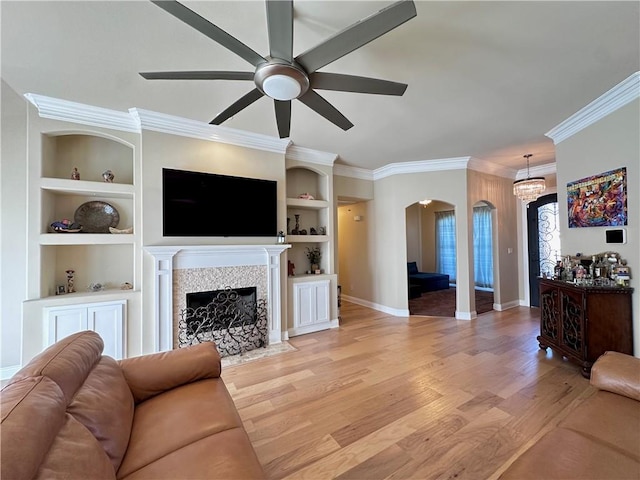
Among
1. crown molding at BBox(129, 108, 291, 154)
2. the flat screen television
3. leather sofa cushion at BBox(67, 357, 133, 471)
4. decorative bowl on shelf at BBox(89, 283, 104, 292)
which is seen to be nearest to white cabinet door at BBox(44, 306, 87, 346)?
decorative bowl on shelf at BBox(89, 283, 104, 292)

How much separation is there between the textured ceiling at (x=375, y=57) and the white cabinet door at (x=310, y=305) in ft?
7.61

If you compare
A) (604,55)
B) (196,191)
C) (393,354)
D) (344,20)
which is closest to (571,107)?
(604,55)

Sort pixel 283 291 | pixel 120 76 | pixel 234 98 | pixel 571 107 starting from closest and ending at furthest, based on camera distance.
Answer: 1. pixel 120 76
2. pixel 234 98
3. pixel 571 107
4. pixel 283 291

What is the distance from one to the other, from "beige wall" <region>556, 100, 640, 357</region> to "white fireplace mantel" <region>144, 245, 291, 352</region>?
11.9ft

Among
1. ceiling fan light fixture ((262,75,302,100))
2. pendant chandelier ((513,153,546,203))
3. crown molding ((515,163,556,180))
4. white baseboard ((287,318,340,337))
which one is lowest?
white baseboard ((287,318,340,337))

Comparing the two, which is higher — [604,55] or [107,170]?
[604,55]

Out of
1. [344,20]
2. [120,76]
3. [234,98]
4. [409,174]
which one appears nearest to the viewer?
[344,20]

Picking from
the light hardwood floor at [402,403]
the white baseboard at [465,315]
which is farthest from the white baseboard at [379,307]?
the light hardwood floor at [402,403]

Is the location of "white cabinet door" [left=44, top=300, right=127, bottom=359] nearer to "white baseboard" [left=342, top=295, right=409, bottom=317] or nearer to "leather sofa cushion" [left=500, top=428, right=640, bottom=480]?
"leather sofa cushion" [left=500, top=428, right=640, bottom=480]

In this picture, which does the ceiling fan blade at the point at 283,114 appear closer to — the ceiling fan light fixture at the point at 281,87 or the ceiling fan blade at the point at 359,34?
the ceiling fan light fixture at the point at 281,87

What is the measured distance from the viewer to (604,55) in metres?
2.13

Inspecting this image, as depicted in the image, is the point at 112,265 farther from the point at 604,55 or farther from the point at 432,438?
the point at 604,55

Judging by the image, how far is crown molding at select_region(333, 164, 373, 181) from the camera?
16.6 feet

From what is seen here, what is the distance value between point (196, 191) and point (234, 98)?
3.93 ft
